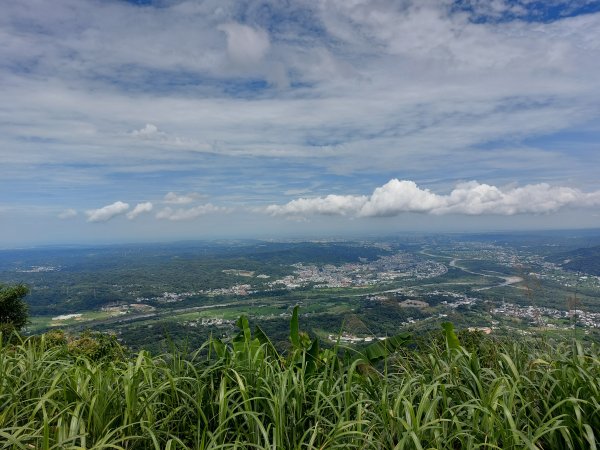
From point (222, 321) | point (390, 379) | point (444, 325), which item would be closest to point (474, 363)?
point (390, 379)

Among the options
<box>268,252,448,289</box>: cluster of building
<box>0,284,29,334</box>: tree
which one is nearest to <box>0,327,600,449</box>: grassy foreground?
<box>0,284,29,334</box>: tree

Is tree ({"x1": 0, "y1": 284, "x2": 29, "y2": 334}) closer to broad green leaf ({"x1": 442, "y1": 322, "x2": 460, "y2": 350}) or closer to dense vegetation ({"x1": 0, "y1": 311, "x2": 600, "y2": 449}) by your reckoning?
dense vegetation ({"x1": 0, "y1": 311, "x2": 600, "y2": 449})

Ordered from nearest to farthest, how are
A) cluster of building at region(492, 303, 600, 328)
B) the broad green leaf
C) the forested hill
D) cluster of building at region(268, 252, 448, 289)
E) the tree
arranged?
the broad green leaf → cluster of building at region(492, 303, 600, 328) → the tree → the forested hill → cluster of building at region(268, 252, 448, 289)

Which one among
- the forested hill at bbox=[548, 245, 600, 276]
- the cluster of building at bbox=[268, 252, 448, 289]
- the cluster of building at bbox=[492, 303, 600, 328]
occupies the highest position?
the cluster of building at bbox=[492, 303, 600, 328]

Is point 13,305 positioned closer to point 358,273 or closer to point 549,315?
point 549,315

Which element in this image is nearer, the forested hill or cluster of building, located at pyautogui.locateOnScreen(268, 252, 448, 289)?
the forested hill

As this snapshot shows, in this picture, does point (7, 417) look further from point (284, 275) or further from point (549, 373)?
point (284, 275)
